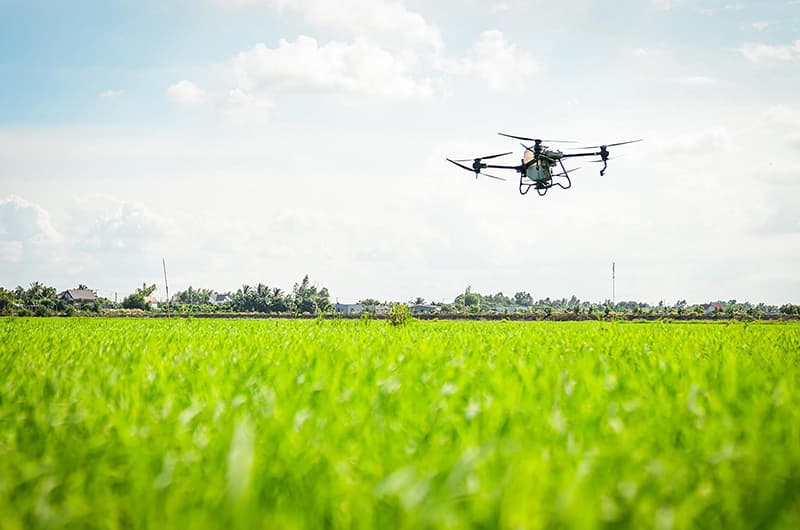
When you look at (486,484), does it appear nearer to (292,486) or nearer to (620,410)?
(292,486)

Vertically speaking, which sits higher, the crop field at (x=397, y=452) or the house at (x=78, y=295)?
the house at (x=78, y=295)

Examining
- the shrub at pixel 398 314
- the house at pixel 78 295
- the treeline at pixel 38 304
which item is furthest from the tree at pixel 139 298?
the shrub at pixel 398 314

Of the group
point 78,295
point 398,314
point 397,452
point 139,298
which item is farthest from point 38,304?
point 397,452

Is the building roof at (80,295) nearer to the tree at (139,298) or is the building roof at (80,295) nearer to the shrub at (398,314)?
Answer: the tree at (139,298)

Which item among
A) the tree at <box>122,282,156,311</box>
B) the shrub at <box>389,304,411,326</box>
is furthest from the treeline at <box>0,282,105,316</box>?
the shrub at <box>389,304,411,326</box>

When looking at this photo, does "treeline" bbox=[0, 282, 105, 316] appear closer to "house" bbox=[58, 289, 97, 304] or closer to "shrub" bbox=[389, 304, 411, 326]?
"house" bbox=[58, 289, 97, 304]

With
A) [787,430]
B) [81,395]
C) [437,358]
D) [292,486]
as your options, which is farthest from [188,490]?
[437,358]

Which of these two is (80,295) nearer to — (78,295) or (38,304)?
(78,295)

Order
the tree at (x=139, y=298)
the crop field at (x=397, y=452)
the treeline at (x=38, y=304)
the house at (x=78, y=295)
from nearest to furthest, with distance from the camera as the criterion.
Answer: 1. the crop field at (x=397, y=452)
2. the treeline at (x=38, y=304)
3. the tree at (x=139, y=298)
4. the house at (x=78, y=295)

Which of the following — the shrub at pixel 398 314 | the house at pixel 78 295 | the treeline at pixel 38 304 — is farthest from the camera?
the house at pixel 78 295
